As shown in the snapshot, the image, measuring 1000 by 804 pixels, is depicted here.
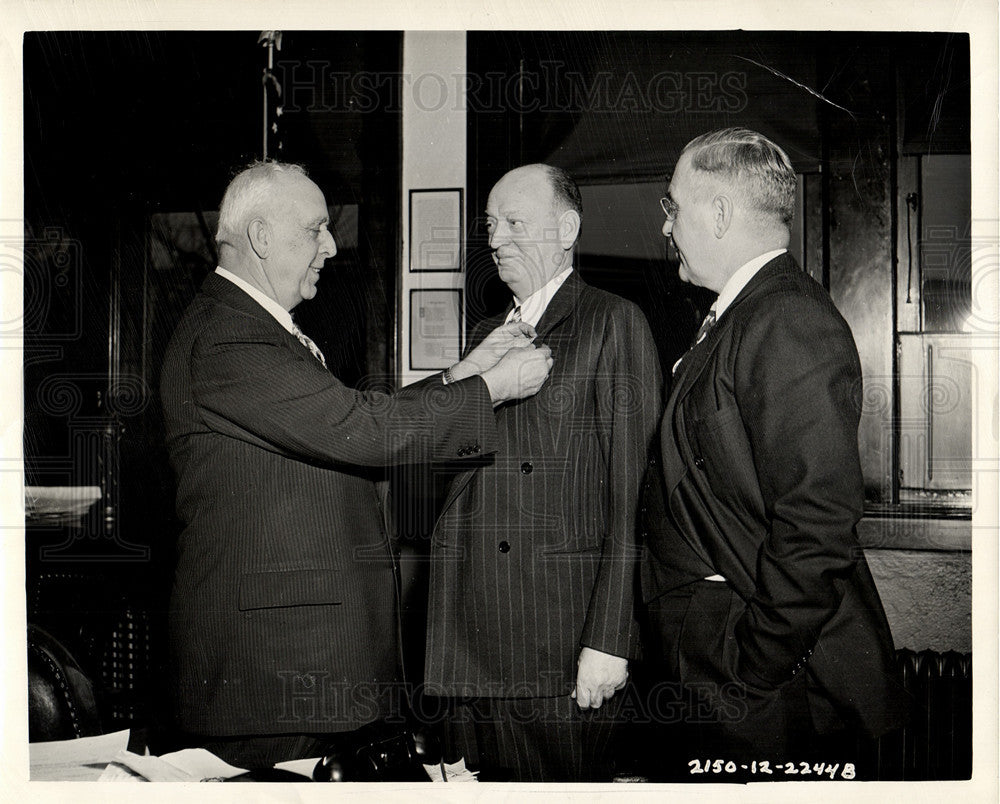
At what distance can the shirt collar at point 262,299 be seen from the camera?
7.43 feet

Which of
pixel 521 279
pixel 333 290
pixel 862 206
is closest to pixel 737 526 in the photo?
pixel 521 279

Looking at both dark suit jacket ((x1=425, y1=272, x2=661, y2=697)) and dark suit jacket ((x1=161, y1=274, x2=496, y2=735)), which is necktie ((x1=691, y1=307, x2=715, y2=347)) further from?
dark suit jacket ((x1=161, y1=274, x2=496, y2=735))

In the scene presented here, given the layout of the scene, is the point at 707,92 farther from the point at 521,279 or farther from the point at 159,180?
the point at 159,180

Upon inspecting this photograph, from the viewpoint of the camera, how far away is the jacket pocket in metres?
2.08

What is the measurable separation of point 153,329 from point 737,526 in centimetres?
170

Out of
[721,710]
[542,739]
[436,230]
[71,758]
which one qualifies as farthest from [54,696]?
[721,710]

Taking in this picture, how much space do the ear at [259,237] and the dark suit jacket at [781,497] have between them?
117cm

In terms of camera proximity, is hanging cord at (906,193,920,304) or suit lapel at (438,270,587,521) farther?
hanging cord at (906,193,920,304)

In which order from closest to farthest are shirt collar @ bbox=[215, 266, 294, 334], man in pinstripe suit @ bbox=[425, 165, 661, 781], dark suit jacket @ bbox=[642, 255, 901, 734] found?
dark suit jacket @ bbox=[642, 255, 901, 734], man in pinstripe suit @ bbox=[425, 165, 661, 781], shirt collar @ bbox=[215, 266, 294, 334]

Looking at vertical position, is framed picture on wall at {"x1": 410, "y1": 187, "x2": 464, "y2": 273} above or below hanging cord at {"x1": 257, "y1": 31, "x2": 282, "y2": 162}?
below

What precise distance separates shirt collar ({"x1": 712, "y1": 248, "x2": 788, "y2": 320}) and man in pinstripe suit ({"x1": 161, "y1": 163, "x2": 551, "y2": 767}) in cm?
47

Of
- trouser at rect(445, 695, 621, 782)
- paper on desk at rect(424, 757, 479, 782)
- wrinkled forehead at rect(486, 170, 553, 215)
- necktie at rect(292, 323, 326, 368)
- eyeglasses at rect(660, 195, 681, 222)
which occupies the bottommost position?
paper on desk at rect(424, 757, 479, 782)

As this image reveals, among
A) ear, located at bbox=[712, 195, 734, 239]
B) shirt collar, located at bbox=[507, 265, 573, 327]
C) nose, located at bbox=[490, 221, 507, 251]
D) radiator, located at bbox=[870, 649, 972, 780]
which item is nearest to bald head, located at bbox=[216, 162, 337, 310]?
nose, located at bbox=[490, 221, 507, 251]

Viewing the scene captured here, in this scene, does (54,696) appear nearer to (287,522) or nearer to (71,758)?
(71,758)
